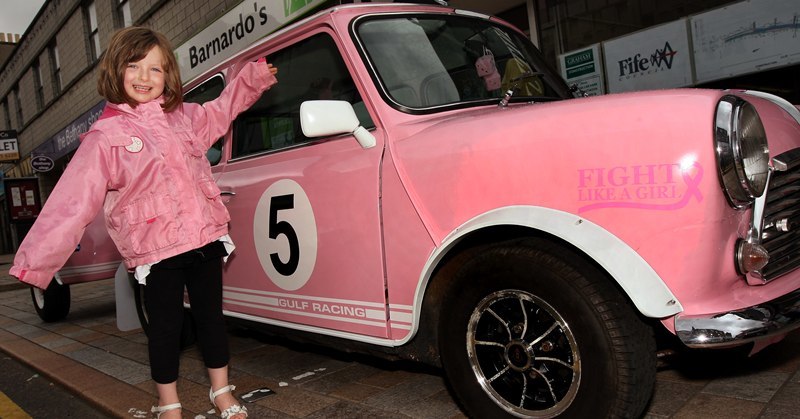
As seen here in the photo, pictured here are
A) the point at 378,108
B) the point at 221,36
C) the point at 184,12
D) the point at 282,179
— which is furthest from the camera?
the point at 184,12

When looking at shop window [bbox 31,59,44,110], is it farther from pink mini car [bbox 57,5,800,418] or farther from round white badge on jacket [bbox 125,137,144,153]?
round white badge on jacket [bbox 125,137,144,153]

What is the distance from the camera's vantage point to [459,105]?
2.47m

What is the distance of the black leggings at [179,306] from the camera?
239cm

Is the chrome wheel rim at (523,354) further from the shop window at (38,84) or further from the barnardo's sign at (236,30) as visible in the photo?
the shop window at (38,84)

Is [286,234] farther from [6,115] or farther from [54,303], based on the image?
[6,115]

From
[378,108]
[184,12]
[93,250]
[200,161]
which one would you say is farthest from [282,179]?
[184,12]

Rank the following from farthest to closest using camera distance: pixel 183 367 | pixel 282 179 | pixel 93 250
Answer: pixel 93 250 → pixel 183 367 → pixel 282 179

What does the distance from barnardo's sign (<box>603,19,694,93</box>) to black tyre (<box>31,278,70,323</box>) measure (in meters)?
6.52

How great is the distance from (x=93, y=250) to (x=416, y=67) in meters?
4.18

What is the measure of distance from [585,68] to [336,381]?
571cm

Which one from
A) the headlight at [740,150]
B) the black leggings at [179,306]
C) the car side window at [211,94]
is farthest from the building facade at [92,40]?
the black leggings at [179,306]

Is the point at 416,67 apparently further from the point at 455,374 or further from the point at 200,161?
the point at 455,374

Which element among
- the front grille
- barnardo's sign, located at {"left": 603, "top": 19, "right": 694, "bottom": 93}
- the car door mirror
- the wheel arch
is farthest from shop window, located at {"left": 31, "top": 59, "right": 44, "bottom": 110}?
the front grille

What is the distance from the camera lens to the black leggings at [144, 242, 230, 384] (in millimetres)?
2395
